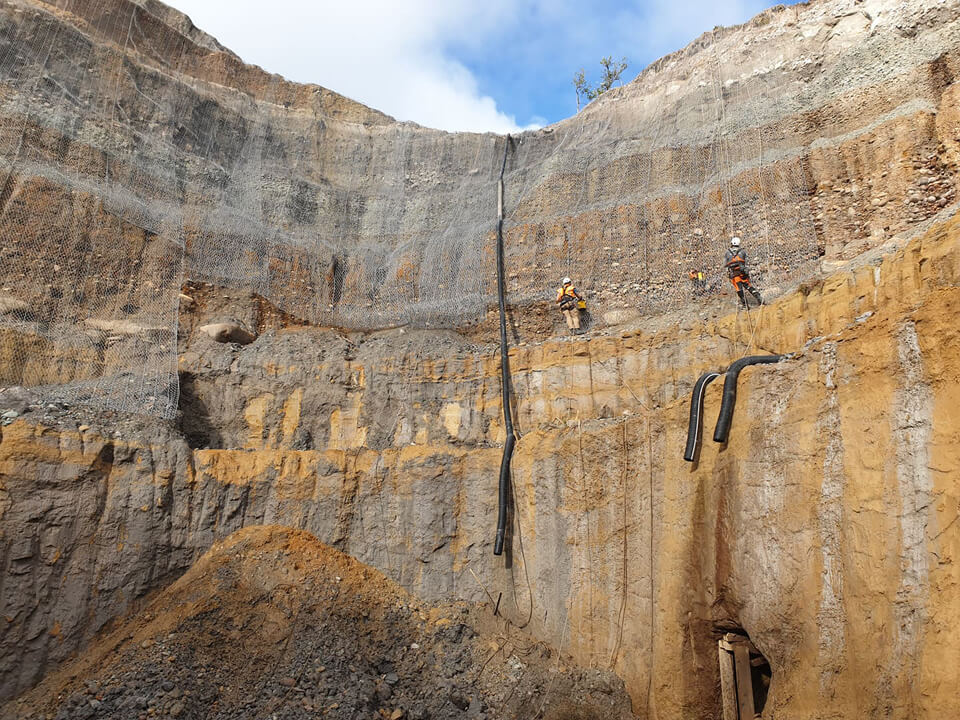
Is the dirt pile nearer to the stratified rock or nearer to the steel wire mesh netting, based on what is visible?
the steel wire mesh netting

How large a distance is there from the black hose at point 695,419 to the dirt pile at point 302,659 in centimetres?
306

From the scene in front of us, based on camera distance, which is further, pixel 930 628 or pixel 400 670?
pixel 400 670

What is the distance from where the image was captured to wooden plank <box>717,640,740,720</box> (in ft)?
25.5

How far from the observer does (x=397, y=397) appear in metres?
13.2

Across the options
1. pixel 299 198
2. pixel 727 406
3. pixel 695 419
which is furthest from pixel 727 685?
pixel 299 198

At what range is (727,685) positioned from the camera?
7902 mm

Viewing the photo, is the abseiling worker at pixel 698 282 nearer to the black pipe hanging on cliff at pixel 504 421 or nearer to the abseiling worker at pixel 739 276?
the abseiling worker at pixel 739 276

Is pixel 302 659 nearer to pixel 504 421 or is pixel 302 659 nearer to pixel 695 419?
pixel 504 421

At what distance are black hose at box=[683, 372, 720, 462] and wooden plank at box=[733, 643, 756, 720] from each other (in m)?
2.12

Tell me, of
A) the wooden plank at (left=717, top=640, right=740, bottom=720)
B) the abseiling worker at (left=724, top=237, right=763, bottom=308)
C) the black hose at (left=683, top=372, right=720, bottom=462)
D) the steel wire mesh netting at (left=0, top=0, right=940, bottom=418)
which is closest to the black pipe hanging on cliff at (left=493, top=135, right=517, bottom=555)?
the steel wire mesh netting at (left=0, top=0, right=940, bottom=418)

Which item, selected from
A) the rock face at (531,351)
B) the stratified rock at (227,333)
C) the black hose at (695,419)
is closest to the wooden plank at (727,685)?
the rock face at (531,351)

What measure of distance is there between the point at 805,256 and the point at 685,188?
11.0 feet

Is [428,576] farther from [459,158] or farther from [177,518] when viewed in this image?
[459,158]

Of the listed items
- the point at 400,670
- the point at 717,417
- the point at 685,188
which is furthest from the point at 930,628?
the point at 685,188
